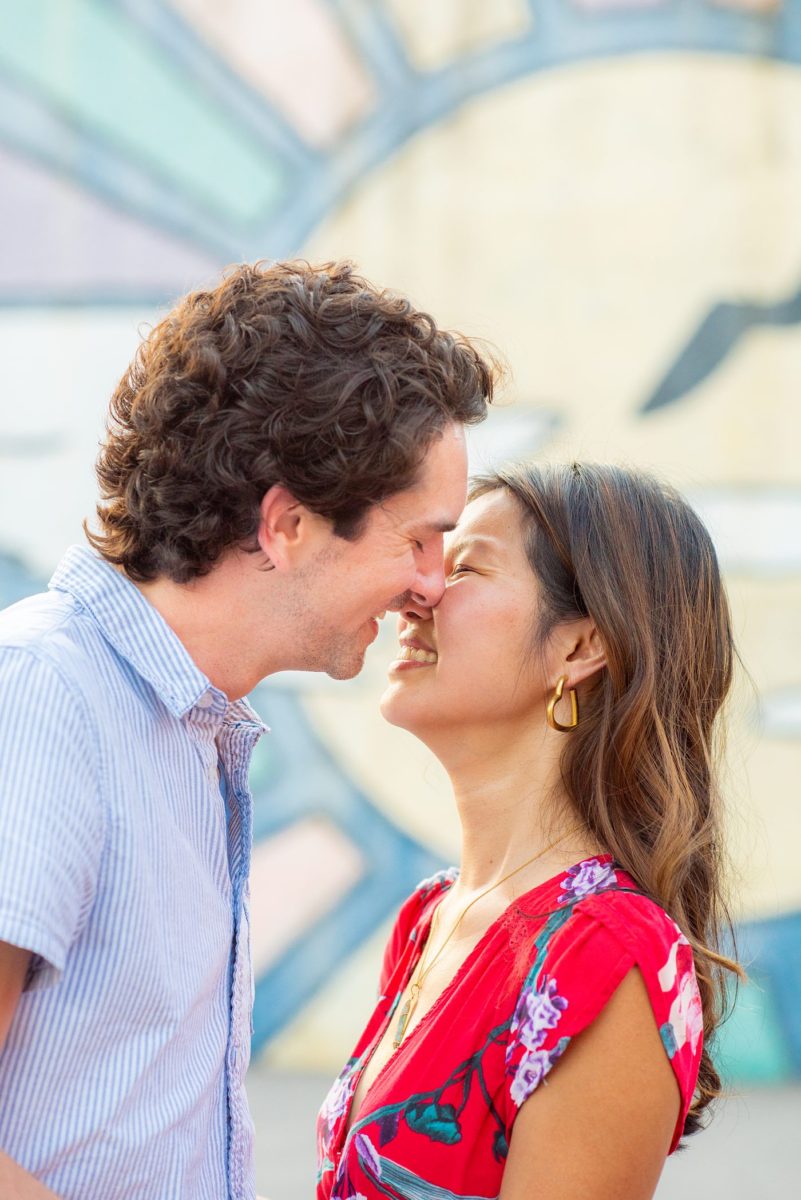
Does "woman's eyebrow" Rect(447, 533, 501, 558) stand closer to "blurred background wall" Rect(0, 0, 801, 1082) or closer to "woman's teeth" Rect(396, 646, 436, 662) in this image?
"woman's teeth" Rect(396, 646, 436, 662)

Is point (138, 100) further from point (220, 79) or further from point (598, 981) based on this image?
point (598, 981)

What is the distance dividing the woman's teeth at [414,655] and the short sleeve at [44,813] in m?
0.68

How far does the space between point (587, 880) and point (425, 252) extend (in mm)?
3096

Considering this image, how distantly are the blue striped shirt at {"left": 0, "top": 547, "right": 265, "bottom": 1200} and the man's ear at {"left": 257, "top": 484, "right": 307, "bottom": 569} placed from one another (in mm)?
168

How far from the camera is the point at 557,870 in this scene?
5.29 ft

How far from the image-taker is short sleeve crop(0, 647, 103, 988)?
1.05 m

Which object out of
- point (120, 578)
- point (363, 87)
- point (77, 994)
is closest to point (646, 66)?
point (363, 87)

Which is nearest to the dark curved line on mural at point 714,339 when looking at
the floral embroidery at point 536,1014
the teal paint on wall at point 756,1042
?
the teal paint on wall at point 756,1042

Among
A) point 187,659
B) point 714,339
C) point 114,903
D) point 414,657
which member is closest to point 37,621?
point 187,659

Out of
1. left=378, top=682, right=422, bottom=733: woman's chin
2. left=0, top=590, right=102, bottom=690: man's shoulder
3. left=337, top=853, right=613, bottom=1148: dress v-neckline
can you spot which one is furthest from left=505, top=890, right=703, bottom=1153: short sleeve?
left=0, top=590, right=102, bottom=690: man's shoulder

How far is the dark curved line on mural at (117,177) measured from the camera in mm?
4215

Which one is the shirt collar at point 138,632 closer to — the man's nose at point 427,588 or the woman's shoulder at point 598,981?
the man's nose at point 427,588

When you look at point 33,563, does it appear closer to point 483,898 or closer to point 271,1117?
point 271,1117

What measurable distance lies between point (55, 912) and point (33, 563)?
3.29 meters
